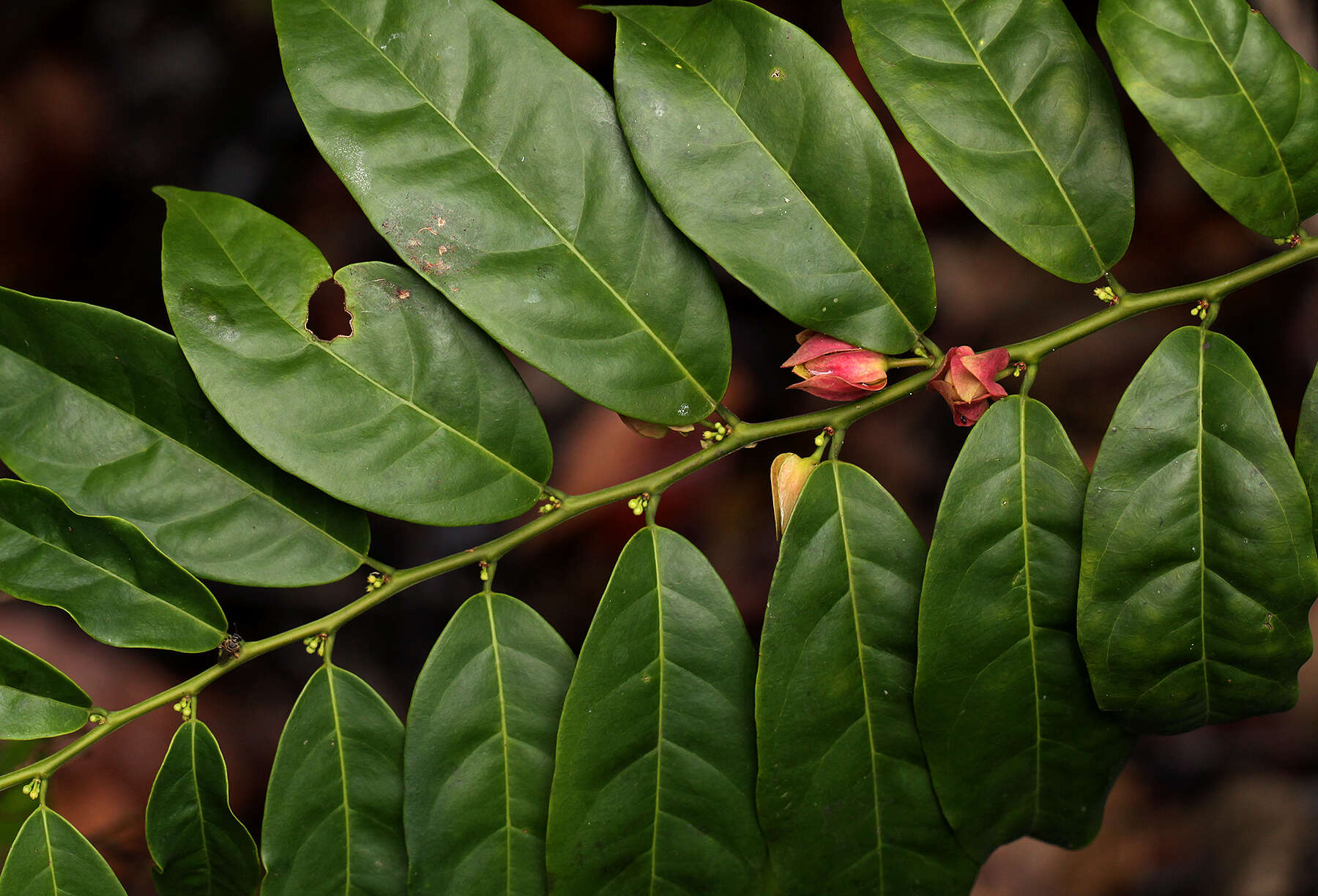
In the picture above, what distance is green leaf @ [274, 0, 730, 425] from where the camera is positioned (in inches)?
31.0

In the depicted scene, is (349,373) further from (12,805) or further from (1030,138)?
(12,805)

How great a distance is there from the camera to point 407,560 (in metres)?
1.35

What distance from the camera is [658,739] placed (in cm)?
91

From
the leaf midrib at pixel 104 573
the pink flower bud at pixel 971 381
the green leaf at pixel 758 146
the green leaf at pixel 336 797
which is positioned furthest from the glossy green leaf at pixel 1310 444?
the leaf midrib at pixel 104 573

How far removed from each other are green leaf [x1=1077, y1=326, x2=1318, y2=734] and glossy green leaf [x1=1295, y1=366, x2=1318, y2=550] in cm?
4

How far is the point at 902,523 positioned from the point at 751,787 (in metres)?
0.33

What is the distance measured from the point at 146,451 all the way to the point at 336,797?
0.42 metres

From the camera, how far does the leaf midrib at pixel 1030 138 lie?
82 centimetres

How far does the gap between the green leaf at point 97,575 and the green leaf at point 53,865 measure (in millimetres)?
221

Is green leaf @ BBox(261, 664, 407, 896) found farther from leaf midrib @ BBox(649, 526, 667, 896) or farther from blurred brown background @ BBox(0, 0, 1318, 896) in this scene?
blurred brown background @ BBox(0, 0, 1318, 896)

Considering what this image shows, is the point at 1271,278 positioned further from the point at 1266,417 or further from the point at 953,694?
the point at 953,694

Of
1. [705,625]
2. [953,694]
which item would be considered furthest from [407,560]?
[953,694]

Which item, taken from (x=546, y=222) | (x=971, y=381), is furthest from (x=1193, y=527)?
(x=546, y=222)

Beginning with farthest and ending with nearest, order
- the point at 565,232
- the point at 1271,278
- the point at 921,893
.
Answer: the point at 1271,278 < the point at 921,893 < the point at 565,232
